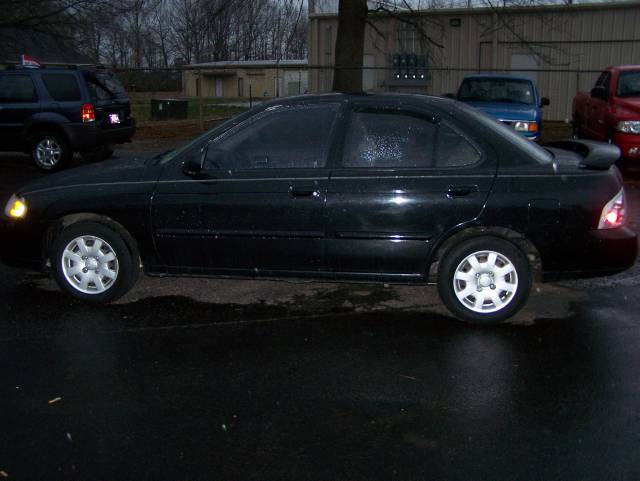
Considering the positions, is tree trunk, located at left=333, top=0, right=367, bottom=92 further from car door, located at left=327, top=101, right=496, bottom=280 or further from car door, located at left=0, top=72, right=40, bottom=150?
car door, located at left=327, top=101, right=496, bottom=280

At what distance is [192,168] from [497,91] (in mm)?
10378

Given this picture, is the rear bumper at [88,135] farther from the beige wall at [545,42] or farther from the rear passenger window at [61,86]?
the beige wall at [545,42]

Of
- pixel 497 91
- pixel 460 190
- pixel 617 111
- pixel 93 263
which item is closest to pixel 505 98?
pixel 497 91

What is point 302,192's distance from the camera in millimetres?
5293

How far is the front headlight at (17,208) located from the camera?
5.86 metres

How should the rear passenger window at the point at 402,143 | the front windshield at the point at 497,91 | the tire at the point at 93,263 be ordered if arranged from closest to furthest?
the rear passenger window at the point at 402,143
the tire at the point at 93,263
the front windshield at the point at 497,91

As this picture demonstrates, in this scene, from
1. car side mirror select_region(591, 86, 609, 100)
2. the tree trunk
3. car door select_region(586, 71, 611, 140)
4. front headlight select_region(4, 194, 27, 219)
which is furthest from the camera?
the tree trunk

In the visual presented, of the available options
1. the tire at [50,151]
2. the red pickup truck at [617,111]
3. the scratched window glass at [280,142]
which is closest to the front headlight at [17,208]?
the scratched window glass at [280,142]

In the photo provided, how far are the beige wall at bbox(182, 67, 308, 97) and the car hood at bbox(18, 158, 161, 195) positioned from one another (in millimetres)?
40691

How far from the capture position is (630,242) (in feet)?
17.3

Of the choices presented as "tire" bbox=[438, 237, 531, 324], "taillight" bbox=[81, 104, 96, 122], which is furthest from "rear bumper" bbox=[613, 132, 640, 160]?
"taillight" bbox=[81, 104, 96, 122]

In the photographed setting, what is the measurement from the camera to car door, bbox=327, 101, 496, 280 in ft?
17.0

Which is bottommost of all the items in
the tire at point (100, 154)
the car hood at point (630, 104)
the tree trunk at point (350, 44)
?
the tire at point (100, 154)

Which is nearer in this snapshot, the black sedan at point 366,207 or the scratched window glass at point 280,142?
the black sedan at point 366,207
